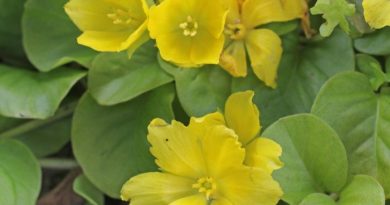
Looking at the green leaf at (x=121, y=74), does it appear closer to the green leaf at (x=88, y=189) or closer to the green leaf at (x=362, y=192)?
the green leaf at (x=88, y=189)

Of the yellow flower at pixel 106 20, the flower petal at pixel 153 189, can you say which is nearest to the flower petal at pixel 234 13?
the yellow flower at pixel 106 20

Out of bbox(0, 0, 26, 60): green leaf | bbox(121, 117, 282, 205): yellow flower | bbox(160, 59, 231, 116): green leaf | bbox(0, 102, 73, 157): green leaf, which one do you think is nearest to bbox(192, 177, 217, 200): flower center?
bbox(121, 117, 282, 205): yellow flower

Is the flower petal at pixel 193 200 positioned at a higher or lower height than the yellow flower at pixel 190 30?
lower

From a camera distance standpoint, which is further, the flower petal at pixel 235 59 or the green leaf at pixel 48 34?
the green leaf at pixel 48 34

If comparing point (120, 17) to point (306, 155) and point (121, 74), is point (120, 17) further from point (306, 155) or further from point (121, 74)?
point (306, 155)

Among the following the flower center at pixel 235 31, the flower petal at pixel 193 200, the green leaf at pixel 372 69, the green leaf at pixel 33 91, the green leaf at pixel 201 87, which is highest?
the flower center at pixel 235 31

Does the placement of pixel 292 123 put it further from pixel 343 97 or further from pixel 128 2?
pixel 128 2
